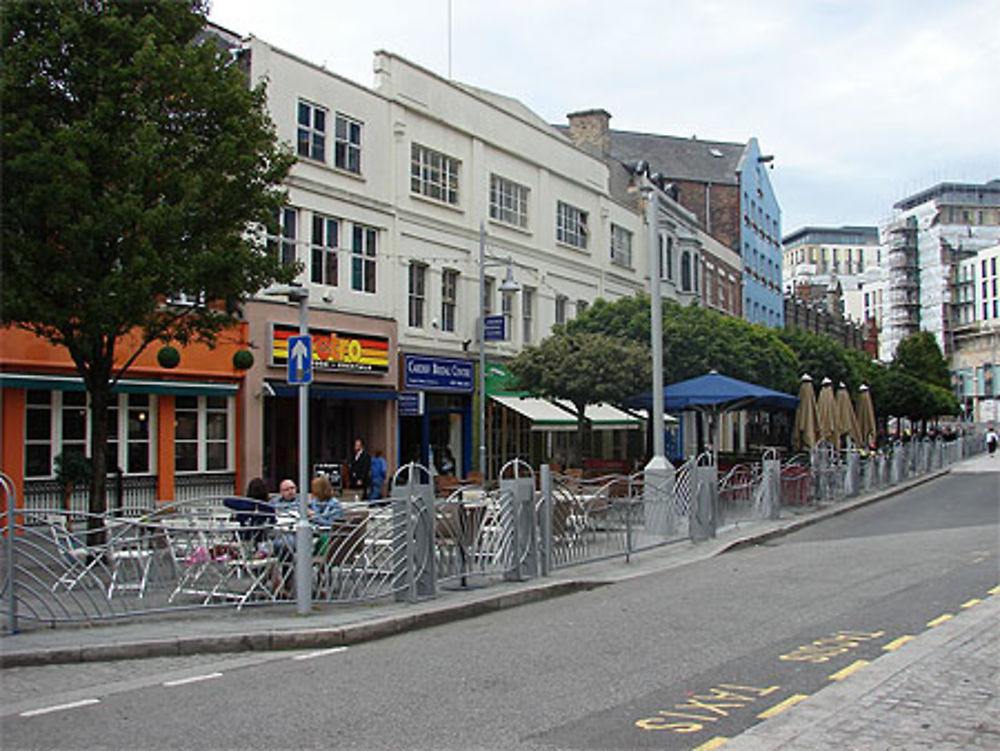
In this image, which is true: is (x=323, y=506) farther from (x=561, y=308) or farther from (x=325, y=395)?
(x=561, y=308)

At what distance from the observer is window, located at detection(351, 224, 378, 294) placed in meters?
24.6

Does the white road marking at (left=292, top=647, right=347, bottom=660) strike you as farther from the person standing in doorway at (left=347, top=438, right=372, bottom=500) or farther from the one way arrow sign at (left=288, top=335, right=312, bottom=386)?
the person standing in doorway at (left=347, top=438, right=372, bottom=500)

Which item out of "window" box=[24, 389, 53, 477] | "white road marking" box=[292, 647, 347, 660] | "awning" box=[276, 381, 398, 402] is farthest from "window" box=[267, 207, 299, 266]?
"white road marking" box=[292, 647, 347, 660]

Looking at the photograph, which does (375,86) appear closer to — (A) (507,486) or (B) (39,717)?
(A) (507,486)

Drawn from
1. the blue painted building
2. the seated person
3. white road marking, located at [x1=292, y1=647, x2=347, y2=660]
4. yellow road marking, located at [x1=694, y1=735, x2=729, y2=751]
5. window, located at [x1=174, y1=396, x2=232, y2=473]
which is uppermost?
the blue painted building

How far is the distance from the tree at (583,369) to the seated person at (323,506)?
1202 cm

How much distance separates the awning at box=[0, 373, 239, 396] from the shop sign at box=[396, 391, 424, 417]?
5314mm

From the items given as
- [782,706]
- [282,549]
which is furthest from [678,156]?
[782,706]

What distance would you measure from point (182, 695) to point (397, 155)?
20686mm

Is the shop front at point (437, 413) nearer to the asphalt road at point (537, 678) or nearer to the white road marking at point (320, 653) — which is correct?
the asphalt road at point (537, 678)

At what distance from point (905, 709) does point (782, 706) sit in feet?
2.37

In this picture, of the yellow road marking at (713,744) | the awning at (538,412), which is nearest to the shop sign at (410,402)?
the awning at (538,412)

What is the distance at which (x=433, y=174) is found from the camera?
27797 mm

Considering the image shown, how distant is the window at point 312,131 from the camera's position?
23.2 m
